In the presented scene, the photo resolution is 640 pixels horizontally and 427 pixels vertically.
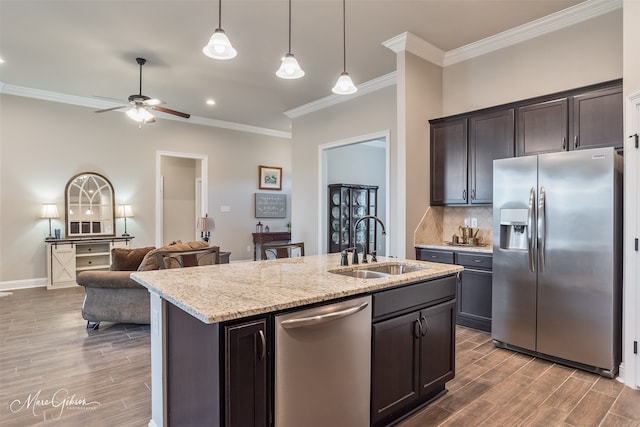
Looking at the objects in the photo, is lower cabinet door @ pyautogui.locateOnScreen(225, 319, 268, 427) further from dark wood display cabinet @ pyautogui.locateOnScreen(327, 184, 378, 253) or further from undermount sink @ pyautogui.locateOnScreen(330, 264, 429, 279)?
dark wood display cabinet @ pyautogui.locateOnScreen(327, 184, 378, 253)

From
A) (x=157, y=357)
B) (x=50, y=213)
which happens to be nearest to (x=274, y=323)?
(x=157, y=357)

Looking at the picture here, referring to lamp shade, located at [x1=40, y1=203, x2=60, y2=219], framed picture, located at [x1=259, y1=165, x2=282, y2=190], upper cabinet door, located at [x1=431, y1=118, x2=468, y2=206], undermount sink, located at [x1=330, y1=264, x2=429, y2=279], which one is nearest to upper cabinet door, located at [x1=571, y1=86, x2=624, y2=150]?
upper cabinet door, located at [x1=431, y1=118, x2=468, y2=206]

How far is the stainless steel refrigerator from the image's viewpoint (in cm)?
272

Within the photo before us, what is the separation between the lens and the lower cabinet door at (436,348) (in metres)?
2.24

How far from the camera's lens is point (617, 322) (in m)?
2.76

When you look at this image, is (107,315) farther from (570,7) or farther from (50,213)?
(570,7)

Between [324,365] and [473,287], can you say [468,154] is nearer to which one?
[473,287]

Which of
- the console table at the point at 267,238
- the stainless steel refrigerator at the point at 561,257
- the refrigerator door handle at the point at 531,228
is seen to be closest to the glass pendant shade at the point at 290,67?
the stainless steel refrigerator at the point at 561,257

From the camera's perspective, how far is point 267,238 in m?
7.90

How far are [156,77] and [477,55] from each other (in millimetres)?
4278

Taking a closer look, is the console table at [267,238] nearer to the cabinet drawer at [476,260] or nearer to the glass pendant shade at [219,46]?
the cabinet drawer at [476,260]

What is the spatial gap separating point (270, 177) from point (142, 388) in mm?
6223

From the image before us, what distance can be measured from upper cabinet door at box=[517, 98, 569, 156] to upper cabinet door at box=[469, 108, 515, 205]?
3.9 inches

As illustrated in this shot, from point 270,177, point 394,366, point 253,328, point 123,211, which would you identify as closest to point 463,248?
point 394,366
